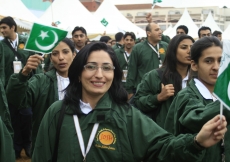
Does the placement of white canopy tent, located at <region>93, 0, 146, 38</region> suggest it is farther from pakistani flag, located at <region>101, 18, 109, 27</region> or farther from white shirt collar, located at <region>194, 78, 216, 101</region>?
white shirt collar, located at <region>194, 78, 216, 101</region>

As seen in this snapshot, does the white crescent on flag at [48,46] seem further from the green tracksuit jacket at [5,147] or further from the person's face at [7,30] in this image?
the person's face at [7,30]

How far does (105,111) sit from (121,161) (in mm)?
322

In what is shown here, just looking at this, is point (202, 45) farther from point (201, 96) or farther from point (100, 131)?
point (100, 131)

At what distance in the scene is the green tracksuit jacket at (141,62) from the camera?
26.4 feet

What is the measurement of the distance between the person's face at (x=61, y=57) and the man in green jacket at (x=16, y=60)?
2.37 m

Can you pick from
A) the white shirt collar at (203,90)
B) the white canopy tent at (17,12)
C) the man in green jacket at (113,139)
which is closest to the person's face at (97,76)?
the man in green jacket at (113,139)

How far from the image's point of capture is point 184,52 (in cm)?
504

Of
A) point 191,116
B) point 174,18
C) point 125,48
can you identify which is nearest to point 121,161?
point 191,116

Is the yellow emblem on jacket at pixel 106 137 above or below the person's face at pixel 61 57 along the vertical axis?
below

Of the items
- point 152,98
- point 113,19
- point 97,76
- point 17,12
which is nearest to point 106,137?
point 97,76

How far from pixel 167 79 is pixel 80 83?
1984 mm

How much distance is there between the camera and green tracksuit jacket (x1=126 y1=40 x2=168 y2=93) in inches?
317

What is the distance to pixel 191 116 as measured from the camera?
2.96m

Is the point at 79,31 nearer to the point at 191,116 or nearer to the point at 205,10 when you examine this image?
the point at 191,116
